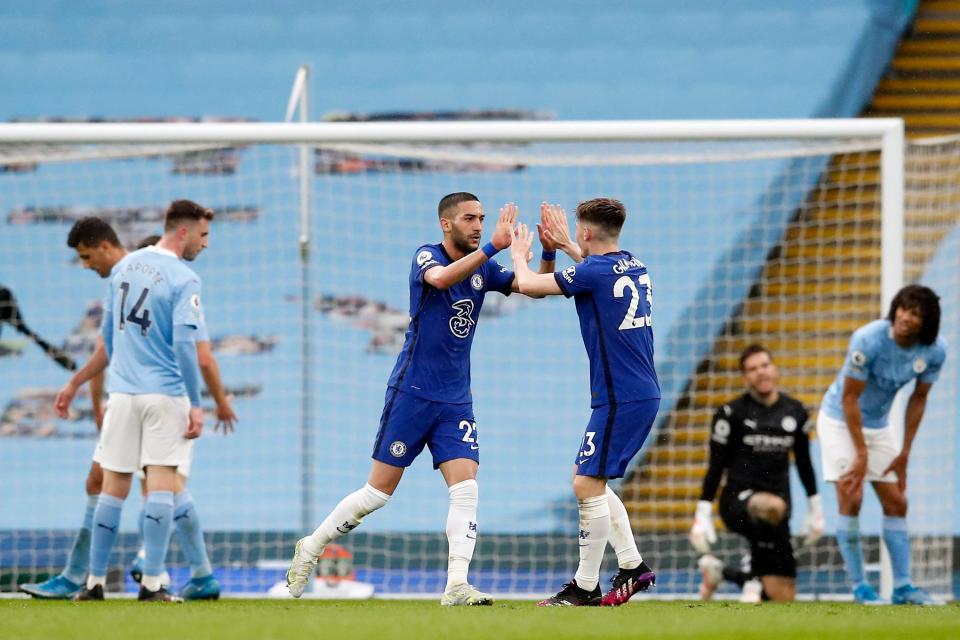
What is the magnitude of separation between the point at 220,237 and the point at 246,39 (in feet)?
8.79

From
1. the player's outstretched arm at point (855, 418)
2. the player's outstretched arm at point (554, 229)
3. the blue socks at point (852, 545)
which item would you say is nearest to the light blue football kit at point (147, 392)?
the player's outstretched arm at point (554, 229)

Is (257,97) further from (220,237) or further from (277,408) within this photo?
(277,408)

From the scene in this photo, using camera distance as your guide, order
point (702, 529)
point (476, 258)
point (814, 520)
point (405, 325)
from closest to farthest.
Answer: point (476, 258) → point (702, 529) → point (814, 520) → point (405, 325)

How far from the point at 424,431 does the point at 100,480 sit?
2.55 m

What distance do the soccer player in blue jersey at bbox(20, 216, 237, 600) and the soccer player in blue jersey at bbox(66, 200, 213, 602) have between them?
0.21 m

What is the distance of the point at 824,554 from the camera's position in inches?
426

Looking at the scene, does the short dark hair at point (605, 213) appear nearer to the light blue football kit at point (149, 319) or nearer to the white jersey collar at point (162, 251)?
the light blue football kit at point (149, 319)

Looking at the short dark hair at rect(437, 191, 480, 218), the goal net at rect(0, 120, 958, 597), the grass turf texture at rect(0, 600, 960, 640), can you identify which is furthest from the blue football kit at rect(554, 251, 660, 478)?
the goal net at rect(0, 120, 958, 597)

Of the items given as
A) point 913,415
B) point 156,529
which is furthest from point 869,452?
point 156,529

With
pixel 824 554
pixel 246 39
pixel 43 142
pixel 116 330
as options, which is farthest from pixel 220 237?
pixel 824 554

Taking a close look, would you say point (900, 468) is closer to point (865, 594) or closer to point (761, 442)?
point (865, 594)

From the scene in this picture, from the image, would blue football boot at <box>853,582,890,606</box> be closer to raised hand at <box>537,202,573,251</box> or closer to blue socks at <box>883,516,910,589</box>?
blue socks at <box>883,516,910,589</box>

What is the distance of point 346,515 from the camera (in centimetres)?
583

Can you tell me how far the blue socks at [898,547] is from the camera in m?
7.32
